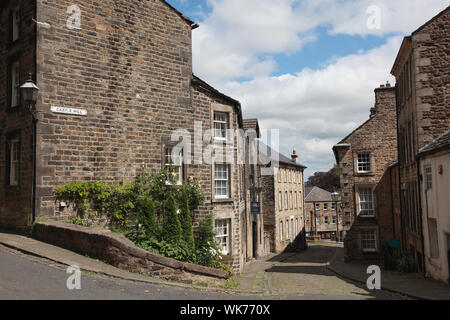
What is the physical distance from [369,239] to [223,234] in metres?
12.3

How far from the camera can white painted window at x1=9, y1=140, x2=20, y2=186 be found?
15.1 meters

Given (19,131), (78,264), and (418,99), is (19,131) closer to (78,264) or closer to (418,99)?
(78,264)

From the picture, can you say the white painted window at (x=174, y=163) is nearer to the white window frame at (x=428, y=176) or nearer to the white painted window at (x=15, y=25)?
the white painted window at (x=15, y=25)

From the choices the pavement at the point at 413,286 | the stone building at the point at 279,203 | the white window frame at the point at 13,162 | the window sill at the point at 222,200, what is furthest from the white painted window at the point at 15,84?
the stone building at the point at 279,203

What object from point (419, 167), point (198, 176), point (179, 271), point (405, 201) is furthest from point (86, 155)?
point (405, 201)

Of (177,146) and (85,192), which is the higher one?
(177,146)

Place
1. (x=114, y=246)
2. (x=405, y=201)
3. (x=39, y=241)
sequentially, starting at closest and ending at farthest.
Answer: (x=114, y=246), (x=39, y=241), (x=405, y=201)

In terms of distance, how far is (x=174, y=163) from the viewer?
57.1 ft

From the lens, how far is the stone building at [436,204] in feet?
46.2

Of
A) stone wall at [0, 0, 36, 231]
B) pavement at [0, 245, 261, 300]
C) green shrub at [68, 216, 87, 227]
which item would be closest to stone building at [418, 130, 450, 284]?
pavement at [0, 245, 261, 300]

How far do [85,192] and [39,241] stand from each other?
2.41 meters

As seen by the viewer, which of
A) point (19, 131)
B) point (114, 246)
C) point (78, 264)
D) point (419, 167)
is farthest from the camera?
point (419, 167)

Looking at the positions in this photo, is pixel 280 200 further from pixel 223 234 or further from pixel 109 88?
pixel 109 88

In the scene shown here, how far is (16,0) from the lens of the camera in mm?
15430
